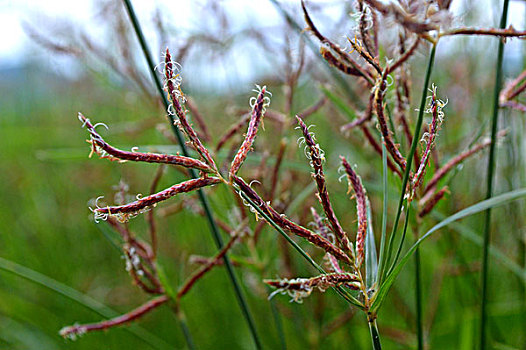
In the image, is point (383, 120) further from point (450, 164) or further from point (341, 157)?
point (450, 164)

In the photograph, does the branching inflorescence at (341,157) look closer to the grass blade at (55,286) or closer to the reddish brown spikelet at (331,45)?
the reddish brown spikelet at (331,45)

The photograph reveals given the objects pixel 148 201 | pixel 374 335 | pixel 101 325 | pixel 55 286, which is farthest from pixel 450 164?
pixel 55 286

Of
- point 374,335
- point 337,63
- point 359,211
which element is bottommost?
point 374,335

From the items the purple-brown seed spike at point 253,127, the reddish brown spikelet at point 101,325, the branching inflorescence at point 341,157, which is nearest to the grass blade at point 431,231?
the branching inflorescence at point 341,157

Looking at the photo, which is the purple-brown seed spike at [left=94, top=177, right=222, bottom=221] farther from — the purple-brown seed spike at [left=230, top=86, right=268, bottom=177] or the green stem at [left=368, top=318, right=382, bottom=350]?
the green stem at [left=368, top=318, right=382, bottom=350]

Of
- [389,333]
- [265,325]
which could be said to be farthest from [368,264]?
[265,325]

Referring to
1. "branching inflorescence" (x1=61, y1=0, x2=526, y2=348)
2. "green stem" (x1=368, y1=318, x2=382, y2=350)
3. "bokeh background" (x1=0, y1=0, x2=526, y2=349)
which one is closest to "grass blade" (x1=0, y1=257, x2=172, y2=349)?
"bokeh background" (x1=0, y1=0, x2=526, y2=349)
